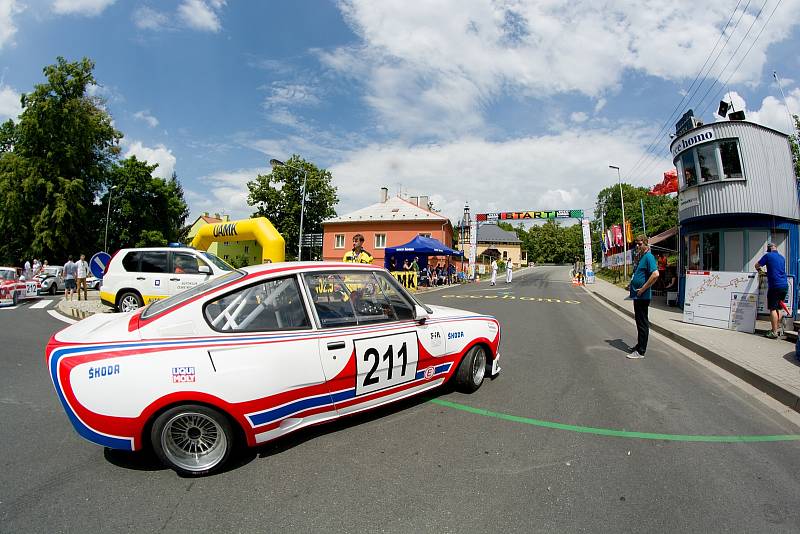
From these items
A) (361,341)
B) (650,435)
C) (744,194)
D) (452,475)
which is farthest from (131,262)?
(744,194)

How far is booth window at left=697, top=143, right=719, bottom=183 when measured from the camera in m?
12.1

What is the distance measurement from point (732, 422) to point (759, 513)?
1.92m

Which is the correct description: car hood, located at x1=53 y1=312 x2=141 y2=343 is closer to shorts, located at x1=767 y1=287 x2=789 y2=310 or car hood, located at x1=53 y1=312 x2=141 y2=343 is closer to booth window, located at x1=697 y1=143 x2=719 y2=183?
shorts, located at x1=767 y1=287 x2=789 y2=310

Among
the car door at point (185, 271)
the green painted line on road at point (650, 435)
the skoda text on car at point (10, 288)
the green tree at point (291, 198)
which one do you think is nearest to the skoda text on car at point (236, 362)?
the green painted line on road at point (650, 435)

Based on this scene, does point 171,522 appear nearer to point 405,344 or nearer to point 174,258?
point 405,344

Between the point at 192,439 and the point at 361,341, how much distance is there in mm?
1474

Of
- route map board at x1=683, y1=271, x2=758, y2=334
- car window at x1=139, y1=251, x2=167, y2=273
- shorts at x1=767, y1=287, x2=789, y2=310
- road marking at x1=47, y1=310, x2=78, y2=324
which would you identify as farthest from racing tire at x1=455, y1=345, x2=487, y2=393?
road marking at x1=47, y1=310, x2=78, y2=324

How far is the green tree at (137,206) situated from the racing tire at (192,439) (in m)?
46.9

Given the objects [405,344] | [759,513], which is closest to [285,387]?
[405,344]

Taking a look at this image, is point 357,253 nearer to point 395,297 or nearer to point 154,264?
point 154,264

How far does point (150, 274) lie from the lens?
10359mm

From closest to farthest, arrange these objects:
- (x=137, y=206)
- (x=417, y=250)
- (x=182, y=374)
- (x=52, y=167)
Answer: (x=182, y=374)
(x=417, y=250)
(x=52, y=167)
(x=137, y=206)

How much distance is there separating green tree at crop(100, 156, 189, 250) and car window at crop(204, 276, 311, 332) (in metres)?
46.7

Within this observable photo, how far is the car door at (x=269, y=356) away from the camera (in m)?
3.02
